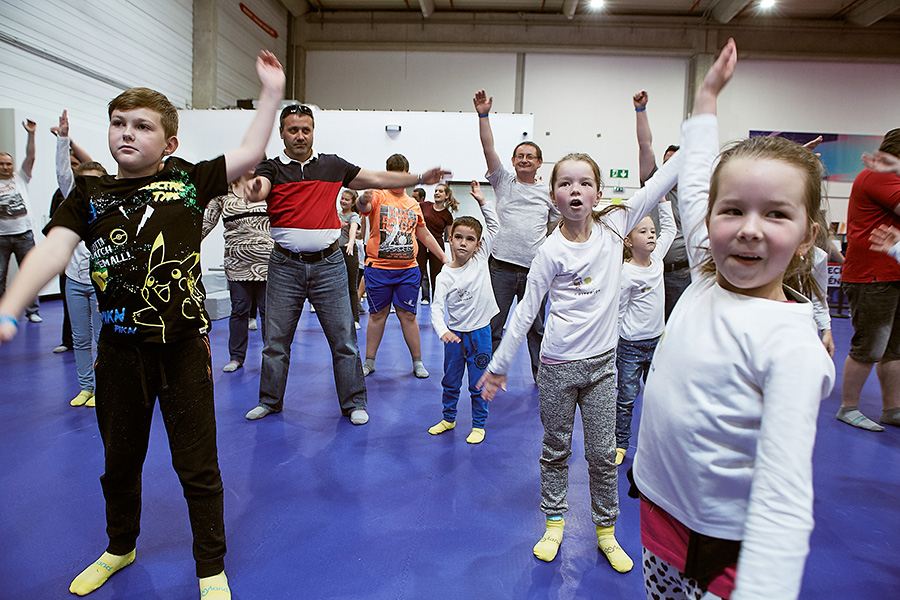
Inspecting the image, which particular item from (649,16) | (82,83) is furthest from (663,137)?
(82,83)

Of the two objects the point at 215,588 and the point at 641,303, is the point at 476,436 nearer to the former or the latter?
the point at 641,303

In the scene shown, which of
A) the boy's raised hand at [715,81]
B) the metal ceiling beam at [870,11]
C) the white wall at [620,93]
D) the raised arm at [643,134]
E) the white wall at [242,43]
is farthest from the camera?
the white wall at [620,93]

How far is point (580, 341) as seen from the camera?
6.41 ft

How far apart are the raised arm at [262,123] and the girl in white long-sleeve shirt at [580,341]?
105cm

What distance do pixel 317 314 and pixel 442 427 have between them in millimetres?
1061

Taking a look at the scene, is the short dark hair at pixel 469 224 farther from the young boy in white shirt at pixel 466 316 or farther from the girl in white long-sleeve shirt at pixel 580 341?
the girl in white long-sleeve shirt at pixel 580 341

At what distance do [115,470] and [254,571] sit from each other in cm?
Result: 59

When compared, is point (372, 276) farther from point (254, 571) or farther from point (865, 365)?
point (865, 365)

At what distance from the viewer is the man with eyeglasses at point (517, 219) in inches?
139

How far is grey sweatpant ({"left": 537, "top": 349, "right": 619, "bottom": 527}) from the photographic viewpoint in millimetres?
1965

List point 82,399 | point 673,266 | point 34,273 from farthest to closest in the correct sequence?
1. point 673,266
2. point 82,399
3. point 34,273

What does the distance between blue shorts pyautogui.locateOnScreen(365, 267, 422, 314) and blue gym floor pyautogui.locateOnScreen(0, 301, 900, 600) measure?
91 centimetres

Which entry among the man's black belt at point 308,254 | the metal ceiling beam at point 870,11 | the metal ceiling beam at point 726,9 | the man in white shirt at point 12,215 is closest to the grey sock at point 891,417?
the man's black belt at point 308,254

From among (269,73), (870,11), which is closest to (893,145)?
(269,73)
